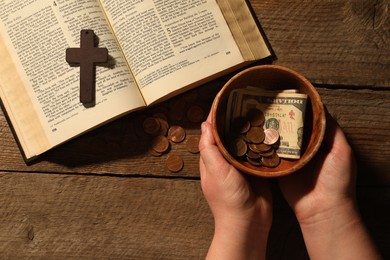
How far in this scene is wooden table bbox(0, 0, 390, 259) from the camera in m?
0.84

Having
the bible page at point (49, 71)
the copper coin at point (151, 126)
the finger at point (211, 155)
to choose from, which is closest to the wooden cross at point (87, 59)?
the bible page at point (49, 71)

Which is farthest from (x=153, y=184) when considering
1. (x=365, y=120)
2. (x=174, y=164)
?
(x=365, y=120)

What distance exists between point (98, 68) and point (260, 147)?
36cm

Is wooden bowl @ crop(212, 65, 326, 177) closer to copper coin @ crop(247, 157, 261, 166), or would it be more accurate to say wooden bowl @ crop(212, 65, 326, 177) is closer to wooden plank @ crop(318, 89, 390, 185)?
copper coin @ crop(247, 157, 261, 166)

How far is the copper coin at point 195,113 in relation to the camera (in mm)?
851

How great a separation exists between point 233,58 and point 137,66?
20cm

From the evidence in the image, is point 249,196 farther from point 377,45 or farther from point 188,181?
point 377,45

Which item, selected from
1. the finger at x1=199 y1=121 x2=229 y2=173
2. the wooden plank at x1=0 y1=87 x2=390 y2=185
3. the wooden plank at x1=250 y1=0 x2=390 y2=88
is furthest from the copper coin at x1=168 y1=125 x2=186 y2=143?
the wooden plank at x1=250 y1=0 x2=390 y2=88

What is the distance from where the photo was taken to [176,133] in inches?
33.5

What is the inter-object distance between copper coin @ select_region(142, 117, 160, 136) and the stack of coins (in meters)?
0.18

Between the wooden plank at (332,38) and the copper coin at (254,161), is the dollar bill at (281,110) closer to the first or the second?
the copper coin at (254,161)

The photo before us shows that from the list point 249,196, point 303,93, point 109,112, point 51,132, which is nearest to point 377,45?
point 303,93

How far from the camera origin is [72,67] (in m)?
0.81

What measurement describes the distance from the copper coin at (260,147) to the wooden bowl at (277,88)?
3 cm
